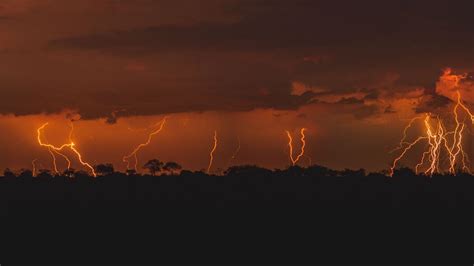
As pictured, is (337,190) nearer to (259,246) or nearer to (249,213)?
(249,213)

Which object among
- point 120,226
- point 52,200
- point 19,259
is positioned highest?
point 52,200

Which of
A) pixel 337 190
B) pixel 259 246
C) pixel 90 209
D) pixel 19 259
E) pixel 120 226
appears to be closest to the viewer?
pixel 19 259

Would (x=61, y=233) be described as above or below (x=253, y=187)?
below

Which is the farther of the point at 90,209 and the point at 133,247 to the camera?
the point at 90,209

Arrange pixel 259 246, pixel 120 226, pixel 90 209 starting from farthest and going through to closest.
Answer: pixel 90 209 < pixel 120 226 < pixel 259 246

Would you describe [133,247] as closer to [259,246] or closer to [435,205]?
[259,246]

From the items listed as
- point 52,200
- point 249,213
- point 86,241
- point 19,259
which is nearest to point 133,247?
point 86,241
